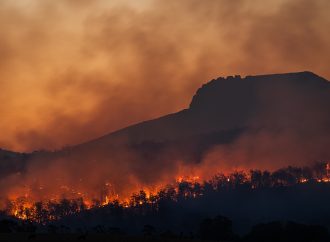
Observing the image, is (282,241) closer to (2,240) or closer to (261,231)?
(261,231)

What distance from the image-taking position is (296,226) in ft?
502

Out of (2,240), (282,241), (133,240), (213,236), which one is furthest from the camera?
(213,236)

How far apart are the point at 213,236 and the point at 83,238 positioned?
80023mm

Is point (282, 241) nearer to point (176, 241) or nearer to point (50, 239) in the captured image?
point (176, 241)

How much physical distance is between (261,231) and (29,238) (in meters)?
81.6

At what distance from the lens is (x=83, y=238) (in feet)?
295

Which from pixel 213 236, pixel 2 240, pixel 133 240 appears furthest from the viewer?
pixel 213 236

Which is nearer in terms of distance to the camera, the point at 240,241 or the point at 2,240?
the point at 2,240

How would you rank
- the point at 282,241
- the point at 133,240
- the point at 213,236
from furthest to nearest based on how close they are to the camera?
the point at 213,236, the point at 282,241, the point at 133,240

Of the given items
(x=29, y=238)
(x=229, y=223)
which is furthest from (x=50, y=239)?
(x=229, y=223)

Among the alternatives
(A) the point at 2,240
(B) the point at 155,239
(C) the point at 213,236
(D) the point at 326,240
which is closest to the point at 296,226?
(D) the point at 326,240

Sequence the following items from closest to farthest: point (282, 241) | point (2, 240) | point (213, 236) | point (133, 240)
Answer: point (2, 240)
point (133, 240)
point (282, 241)
point (213, 236)

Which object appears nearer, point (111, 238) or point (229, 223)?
point (111, 238)

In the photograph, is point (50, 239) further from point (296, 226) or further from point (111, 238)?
point (296, 226)
